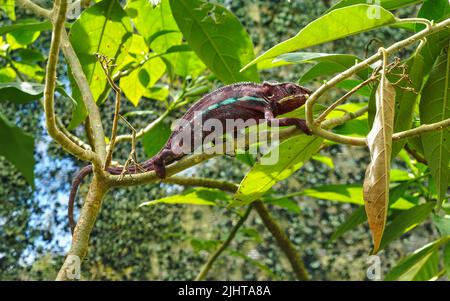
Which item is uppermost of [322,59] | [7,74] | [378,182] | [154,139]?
[7,74]

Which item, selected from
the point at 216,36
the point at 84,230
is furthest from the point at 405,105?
the point at 84,230

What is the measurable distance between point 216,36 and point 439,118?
1.14ft

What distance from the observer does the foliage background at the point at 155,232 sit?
1915 millimetres

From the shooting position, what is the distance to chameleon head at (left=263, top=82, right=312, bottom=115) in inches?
40.3

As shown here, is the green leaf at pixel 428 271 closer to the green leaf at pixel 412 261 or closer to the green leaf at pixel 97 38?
the green leaf at pixel 412 261

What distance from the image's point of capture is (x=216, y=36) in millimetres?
962

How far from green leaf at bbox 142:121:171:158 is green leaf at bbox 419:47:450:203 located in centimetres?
65

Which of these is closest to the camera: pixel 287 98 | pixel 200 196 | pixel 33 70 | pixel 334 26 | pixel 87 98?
pixel 334 26

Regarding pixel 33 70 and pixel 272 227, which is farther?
pixel 33 70

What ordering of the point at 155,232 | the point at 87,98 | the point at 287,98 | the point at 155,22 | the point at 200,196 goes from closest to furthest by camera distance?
1. the point at 87,98
2. the point at 287,98
3. the point at 155,22
4. the point at 200,196
5. the point at 155,232

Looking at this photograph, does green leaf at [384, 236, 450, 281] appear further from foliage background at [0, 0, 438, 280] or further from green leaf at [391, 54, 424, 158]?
foliage background at [0, 0, 438, 280]

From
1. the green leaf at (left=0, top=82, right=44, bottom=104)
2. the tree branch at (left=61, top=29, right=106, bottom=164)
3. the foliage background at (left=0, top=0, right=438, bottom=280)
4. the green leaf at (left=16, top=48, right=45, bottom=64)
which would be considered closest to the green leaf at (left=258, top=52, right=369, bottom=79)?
the tree branch at (left=61, top=29, right=106, bottom=164)

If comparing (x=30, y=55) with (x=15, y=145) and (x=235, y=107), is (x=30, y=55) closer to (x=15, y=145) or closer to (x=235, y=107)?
(x=15, y=145)
